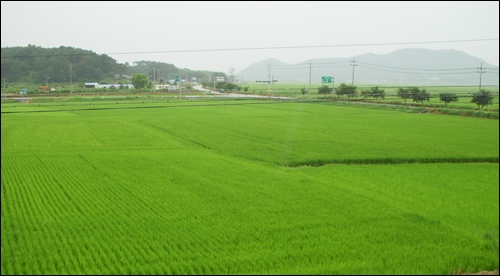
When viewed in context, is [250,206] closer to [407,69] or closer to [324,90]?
[407,69]

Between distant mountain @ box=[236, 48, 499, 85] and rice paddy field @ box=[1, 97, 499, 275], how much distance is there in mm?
7940

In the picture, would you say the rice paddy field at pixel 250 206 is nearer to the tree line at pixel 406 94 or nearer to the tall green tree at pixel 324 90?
the tree line at pixel 406 94

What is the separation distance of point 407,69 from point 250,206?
2793 cm

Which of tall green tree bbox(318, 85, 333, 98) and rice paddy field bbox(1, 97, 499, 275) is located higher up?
tall green tree bbox(318, 85, 333, 98)

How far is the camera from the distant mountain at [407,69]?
2541 centimetres

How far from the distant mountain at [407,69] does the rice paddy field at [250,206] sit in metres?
7.94

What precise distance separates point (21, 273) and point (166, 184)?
495 centimetres

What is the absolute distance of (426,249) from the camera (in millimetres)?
5816

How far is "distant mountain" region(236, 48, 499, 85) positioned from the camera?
25.4 metres

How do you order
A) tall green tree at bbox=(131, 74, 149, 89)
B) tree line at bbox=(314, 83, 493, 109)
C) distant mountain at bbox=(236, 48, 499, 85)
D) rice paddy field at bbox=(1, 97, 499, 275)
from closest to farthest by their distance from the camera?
rice paddy field at bbox=(1, 97, 499, 275), tall green tree at bbox=(131, 74, 149, 89), tree line at bbox=(314, 83, 493, 109), distant mountain at bbox=(236, 48, 499, 85)

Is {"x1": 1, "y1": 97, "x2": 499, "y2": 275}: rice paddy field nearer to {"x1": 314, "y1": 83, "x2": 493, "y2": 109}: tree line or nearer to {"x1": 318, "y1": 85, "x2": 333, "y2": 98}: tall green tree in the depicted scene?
{"x1": 314, "y1": 83, "x2": 493, "y2": 109}: tree line

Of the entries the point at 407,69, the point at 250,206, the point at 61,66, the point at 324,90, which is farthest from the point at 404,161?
the point at 324,90

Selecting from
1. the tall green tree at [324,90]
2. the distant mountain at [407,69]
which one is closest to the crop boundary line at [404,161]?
the distant mountain at [407,69]

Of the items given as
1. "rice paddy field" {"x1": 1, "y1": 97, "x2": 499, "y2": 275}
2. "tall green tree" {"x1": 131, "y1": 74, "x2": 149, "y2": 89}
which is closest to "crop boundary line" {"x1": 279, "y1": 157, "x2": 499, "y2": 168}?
"rice paddy field" {"x1": 1, "y1": 97, "x2": 499, "y2": 275}
